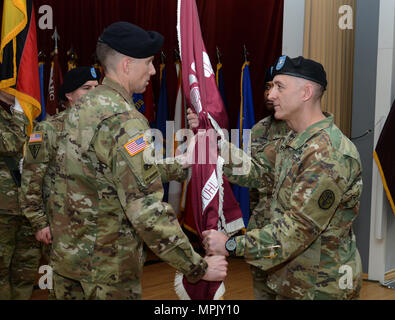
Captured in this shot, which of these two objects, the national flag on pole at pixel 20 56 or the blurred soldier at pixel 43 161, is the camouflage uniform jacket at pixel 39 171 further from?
the national flag on pole at pixel 20 56

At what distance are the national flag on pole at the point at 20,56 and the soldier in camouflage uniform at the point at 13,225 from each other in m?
0.09

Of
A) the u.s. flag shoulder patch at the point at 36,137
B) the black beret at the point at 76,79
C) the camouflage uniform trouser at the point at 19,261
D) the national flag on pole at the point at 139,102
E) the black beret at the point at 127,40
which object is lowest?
the camouflage uniform trouser at the point at 19,261

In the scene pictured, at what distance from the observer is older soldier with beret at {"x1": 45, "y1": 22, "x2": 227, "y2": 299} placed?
1.67 metres

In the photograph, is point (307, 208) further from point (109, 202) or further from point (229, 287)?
point (229, 287)

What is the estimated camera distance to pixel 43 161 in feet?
9.66

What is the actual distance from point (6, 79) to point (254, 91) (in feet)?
9.82

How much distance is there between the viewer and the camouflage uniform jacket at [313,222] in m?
1.80

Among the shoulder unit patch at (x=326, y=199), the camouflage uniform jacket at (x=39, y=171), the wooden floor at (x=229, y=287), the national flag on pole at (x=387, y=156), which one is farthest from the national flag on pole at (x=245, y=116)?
the shoulder unit patch at (x=326, y=199)

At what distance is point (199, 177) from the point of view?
6.25 ft

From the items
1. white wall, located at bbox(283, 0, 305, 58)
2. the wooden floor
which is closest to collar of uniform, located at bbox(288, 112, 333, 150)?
the wooden floor

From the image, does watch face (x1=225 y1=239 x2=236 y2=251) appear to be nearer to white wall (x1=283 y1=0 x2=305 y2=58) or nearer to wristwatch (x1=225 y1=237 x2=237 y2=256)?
wristwatch (x1=225 y1=237 x2=237 y2=256)

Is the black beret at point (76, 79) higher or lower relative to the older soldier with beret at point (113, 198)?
higher

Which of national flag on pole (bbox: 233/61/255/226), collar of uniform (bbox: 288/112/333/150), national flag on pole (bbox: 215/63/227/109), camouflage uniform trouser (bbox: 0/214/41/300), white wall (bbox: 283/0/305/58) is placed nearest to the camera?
collar of uniform (bbox: 288/112/333/150)

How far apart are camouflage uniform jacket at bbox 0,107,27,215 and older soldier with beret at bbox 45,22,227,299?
1.43 m
